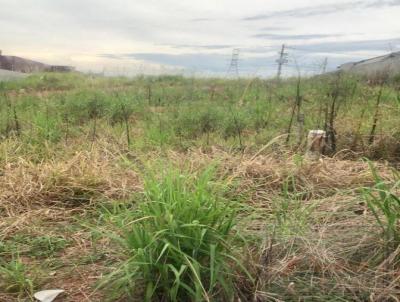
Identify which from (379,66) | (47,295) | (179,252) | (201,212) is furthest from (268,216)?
(379,66)

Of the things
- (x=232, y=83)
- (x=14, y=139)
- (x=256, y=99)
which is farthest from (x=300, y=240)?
(x=232, y=83)

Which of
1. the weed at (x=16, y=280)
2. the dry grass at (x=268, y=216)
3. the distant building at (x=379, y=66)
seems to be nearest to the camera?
the dry grass at (x=268, y=216)

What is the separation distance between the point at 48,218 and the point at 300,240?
1.57 m

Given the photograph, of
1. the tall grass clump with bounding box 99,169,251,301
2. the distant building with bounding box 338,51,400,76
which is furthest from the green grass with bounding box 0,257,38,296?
the distant building with bounding box 338,51,400,76

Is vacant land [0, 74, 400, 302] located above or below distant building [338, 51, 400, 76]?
below

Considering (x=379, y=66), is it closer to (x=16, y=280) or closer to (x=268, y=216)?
(x=268, y=216)

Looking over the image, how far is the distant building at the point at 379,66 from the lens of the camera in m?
9.09

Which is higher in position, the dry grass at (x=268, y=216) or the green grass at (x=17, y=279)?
the dry grass at (x=268, y=216)

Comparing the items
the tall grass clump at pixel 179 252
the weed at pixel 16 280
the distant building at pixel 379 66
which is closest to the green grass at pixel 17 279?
the weed at pixel 16 280

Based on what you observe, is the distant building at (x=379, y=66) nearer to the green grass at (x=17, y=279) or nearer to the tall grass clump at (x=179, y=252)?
the tall grass clump at (x=179, y=252)

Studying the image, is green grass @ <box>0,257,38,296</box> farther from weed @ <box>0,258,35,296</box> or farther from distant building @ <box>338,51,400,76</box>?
distant building @ <box>338,51,400,76</box>

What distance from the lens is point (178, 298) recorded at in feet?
6.24

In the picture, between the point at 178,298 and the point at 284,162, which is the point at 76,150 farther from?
the point at 178,298

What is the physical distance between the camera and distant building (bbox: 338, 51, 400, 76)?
9.09 m
